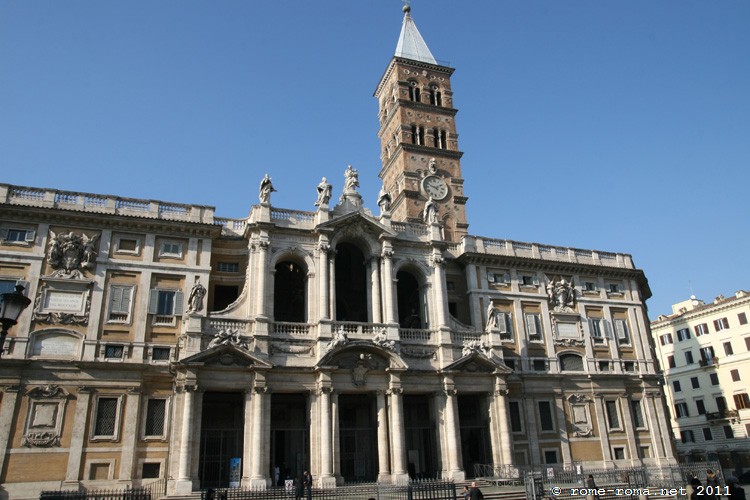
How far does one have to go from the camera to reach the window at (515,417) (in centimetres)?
3897

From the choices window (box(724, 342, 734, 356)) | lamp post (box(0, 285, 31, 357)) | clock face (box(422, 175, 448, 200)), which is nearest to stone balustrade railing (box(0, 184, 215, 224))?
clock face (box(422, 175, 448, 200))

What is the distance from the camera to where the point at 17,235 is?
108 ft

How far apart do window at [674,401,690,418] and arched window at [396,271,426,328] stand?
38.7 meters

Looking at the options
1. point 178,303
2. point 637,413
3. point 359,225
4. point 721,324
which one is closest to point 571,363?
point 637,413

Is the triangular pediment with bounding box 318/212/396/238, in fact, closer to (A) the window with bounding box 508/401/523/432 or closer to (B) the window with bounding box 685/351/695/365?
(A) the window with bounding box 508/401/523/432

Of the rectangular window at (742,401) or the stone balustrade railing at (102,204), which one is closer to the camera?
the stone balustrade railing at (102,204)

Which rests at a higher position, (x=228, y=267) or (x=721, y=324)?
(x=721, y=324)

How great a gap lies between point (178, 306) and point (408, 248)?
49.1ft

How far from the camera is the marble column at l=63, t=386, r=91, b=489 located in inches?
1159

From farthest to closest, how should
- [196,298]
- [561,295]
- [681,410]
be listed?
[681,410] → [561,295] → [196,298]

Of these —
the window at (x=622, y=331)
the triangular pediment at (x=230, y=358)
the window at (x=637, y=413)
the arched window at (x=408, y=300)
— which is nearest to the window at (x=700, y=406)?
the window at (x=622, y=331)

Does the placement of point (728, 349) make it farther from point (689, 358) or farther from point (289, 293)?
point (289, 293)

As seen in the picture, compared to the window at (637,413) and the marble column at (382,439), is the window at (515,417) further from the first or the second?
the window at (637,413)

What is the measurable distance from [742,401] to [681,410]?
26.6 ft
